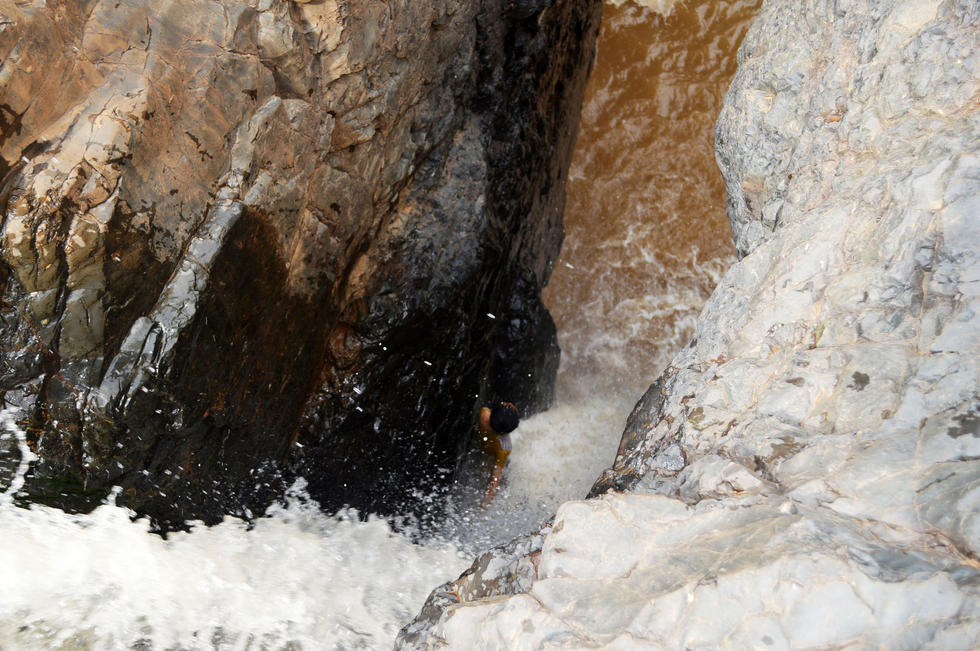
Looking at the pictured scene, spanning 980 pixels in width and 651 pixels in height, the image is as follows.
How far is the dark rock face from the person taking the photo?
2.24 m

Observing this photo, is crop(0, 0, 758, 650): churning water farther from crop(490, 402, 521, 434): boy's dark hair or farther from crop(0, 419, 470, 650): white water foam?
crop(490, 402, 521, 434): boy's dark hair

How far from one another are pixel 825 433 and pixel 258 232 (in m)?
2.12

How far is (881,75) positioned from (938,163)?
1.63 ft

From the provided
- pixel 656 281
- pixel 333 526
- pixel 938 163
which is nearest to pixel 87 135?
pixel 333 526

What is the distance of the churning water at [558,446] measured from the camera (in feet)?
7.48

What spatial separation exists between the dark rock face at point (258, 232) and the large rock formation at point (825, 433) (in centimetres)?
141

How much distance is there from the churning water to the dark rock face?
209 mm

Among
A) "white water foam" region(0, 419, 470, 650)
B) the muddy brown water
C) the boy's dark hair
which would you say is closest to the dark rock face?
"white water foam" region(0, 419, 470, 650)

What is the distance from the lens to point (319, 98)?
8.98ft

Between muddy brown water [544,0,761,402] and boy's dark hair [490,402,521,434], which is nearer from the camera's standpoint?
boy's dark hair [490,402,521,434]

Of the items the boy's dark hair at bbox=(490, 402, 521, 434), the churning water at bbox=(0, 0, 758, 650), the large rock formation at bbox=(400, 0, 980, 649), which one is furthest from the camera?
the boy's dark hair at bbox=(490, 402, 521, 434)

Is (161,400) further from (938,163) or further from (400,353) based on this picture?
(938,163)

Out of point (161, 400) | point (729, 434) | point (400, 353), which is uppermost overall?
point (400, 353)

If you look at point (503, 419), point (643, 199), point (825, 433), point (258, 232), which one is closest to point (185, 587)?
point (258, 232)
